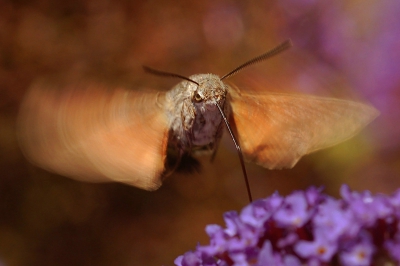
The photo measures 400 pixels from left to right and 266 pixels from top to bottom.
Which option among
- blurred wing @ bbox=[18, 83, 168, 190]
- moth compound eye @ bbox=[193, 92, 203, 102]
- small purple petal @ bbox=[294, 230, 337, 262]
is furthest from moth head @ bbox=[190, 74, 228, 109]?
small purple petal @ bbox=[294, 230, 337, 262]

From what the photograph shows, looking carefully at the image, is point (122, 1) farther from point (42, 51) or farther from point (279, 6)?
point (279, 6)

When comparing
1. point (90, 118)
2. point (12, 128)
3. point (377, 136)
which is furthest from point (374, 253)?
point (12, 128)

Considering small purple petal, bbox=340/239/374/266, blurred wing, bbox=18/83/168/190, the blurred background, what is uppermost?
the blurred background

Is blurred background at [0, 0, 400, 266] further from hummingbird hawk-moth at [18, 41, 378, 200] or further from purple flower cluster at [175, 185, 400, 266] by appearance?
purple flower cluster at [175, 185, 400, 266]

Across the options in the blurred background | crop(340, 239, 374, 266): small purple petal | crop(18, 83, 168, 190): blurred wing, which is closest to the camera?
crop(340, 239, 374, 266): small purple petal

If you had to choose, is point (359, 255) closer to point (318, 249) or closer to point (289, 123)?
point (318, 249)

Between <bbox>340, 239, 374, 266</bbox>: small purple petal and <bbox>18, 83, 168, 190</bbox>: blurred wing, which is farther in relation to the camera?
<bbox>18, 83, 168, 190</bbox>: blurred wing

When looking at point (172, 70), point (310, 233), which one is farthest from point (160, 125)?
point (172, 70)

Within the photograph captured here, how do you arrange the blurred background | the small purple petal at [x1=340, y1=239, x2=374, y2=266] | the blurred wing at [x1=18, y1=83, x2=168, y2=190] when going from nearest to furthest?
the small purple petal at [x1=340, y1=239, x2=374, y2=266], the blurred wing at [x1=18, y1=83, x2=168, y2=190], the blurred background

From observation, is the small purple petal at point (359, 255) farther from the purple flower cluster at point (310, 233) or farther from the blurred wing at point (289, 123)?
the blurred wing at point (289, 123)

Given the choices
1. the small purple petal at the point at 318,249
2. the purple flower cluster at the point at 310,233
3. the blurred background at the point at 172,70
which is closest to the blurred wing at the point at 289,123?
the purple flower cluster at the point at 310,233
